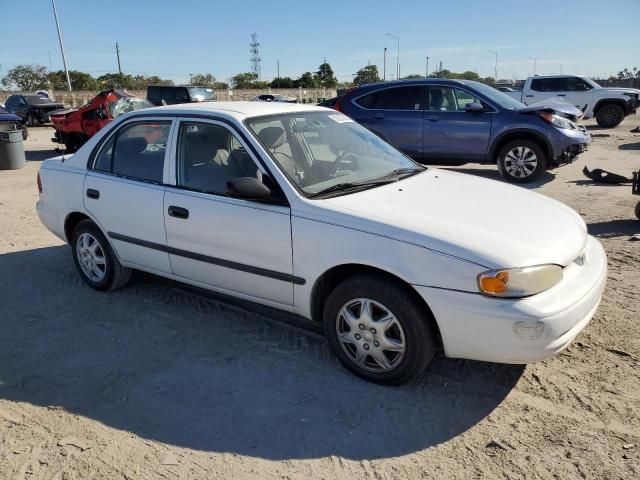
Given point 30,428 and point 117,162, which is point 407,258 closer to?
point 30,428

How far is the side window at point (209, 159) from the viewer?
379 cm

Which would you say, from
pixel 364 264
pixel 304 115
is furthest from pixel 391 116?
pixel 364 264

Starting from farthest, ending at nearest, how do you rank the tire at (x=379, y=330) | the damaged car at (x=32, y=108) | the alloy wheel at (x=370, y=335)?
the damaged car at (x=32, y=108)
the alloy wheel at (x=370, y=335)
the tire at (x=379, y=330)

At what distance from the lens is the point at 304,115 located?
422 centimetres

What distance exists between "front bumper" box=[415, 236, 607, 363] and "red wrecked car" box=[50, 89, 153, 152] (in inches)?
514

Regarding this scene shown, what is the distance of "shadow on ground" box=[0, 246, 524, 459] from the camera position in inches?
113

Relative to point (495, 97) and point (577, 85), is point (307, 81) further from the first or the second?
point (495, 97)

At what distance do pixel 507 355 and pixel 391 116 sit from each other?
→ 25.9 ft

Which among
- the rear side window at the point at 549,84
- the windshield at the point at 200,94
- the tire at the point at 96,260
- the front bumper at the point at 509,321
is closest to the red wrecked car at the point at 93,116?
the windshield at the point at 200,94

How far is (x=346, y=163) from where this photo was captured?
4.00 meters

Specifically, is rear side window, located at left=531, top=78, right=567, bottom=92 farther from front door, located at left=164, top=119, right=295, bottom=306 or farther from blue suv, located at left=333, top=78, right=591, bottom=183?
front door, located at left=164, top=119, right=295, bottom=306

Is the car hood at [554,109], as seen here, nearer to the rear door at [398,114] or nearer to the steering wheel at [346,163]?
the rear door at [398,114]

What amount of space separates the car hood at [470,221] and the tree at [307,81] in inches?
3136

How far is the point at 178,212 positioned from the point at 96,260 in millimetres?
1331
